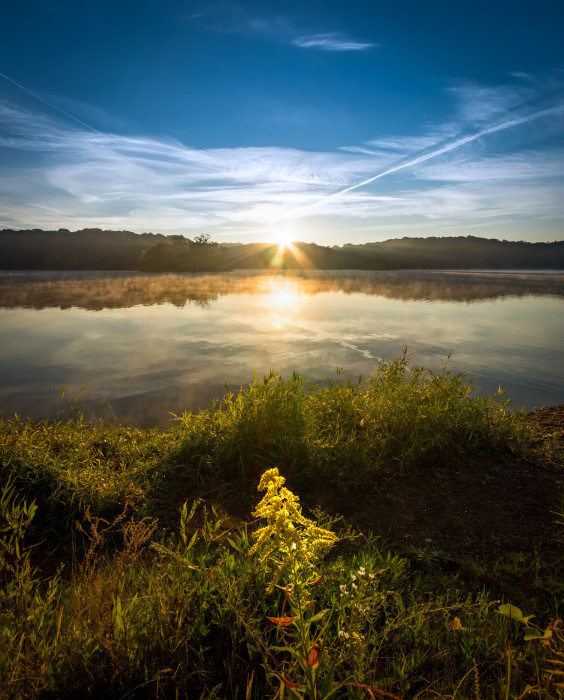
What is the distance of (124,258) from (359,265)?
4774 cm

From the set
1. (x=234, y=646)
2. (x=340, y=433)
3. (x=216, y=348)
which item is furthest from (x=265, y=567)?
(x=216, y=348)

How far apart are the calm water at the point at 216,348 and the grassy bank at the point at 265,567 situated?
2079 mm

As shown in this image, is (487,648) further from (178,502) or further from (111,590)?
(178,502)

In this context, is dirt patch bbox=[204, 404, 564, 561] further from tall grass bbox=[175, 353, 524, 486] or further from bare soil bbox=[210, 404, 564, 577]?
tall grass bbox=[175, 353, 524, 486]

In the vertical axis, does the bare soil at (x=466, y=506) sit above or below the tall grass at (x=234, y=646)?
below

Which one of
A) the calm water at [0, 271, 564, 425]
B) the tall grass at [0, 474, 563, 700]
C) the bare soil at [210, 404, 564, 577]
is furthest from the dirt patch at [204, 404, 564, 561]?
the calm water at [0, 271, 564, 425]

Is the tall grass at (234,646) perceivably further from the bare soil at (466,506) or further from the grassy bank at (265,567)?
the bare soil at (466,506)

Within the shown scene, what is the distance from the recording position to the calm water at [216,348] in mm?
7422

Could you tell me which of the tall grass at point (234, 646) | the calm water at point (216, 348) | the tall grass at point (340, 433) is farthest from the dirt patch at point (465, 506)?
the calm water at point (216, 348)

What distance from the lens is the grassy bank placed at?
1774mm

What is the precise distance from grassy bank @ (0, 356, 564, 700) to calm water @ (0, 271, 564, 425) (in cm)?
208

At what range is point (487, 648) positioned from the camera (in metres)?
2.07

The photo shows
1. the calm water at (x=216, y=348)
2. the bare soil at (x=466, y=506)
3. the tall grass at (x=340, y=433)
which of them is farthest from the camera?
the calm water at (x=216, y=348)

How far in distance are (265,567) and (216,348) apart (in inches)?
350
